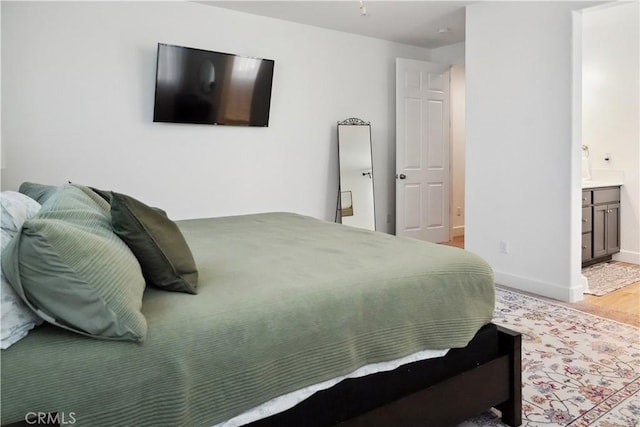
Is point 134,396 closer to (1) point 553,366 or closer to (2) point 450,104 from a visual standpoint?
(1) point 553,366

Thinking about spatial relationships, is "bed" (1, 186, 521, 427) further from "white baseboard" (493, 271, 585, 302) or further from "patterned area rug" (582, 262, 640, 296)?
"patterned area rug" (582, 262, 640, 296)

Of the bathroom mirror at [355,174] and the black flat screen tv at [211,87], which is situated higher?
the black flat screen tv at [211,87]

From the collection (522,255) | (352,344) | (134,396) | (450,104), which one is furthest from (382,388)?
(450,104)

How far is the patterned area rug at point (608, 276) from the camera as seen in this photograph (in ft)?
13.1

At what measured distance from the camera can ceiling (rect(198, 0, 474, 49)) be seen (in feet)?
14.1

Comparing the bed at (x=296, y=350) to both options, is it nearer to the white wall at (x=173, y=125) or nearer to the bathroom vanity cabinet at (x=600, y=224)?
the white wall at (x=173, y=125)

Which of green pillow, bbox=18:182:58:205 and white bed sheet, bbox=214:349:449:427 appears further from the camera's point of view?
green pillow, bbox=18:182:58:205

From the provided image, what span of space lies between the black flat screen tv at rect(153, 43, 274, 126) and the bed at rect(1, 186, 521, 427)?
7.37 ft

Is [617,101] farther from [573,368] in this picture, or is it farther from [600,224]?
[573,368]

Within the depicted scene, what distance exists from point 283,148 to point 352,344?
354cm

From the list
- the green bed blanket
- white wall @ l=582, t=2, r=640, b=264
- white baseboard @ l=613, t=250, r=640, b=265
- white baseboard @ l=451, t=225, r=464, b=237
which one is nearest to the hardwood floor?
white baseboard @ l=613, t=250, r=640, b=265

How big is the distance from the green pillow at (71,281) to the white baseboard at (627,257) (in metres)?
5.20

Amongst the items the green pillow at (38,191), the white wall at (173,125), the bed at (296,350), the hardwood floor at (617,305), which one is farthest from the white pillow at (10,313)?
the hardwood floor at (617,305)

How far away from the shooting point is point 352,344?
1548mm
